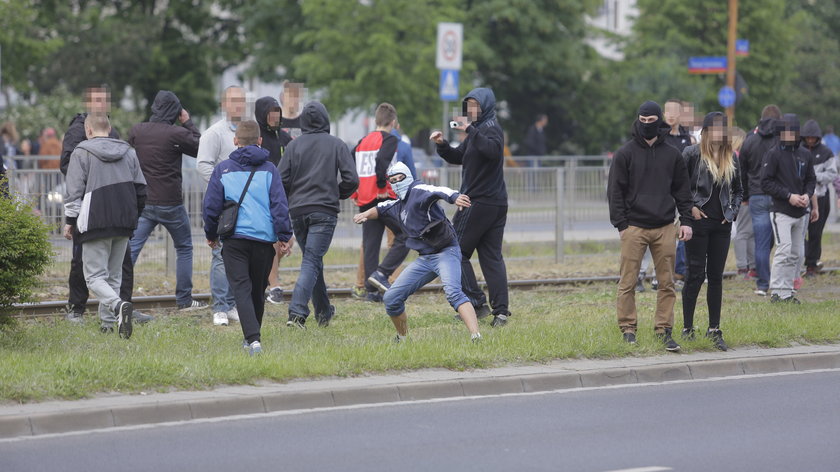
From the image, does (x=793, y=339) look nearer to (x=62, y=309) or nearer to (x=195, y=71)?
(x=62, y=309)

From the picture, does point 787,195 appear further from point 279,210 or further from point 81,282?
point 81,282

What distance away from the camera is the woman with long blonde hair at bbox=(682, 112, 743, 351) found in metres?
10.6

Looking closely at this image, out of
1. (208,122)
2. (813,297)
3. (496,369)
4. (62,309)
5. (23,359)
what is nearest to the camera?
(23,359)

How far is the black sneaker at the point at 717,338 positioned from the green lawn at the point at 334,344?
10 cm

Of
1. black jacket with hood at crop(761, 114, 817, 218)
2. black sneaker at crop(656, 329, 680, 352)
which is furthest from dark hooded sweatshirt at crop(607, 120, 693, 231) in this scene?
black jacket with hood at crop(761, 114, 817, 218)

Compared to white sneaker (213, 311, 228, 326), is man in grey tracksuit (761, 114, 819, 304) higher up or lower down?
higher up

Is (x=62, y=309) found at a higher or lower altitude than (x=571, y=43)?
lower

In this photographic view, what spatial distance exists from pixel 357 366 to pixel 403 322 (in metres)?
1.42

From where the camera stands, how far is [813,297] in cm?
1410

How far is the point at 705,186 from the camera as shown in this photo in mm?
10695

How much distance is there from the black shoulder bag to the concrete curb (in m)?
1.60

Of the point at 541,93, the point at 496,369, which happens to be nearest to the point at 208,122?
the point at 541,93

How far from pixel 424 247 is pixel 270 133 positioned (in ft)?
9.25

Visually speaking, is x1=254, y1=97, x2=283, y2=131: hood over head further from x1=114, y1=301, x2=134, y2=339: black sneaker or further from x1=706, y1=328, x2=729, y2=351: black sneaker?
x1=706, y1=328, x2=729, y2=351: black sneaker
